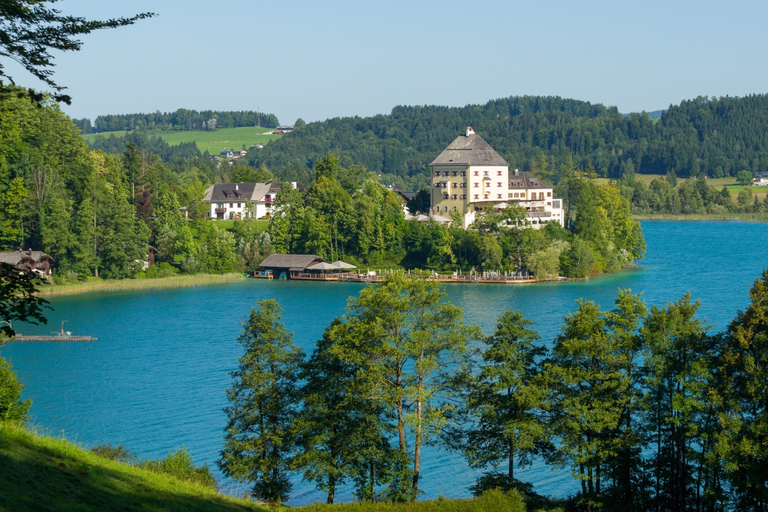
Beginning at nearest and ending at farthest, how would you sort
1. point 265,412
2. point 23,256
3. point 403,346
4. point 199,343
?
1. point 265,412
2. point 403,346
3. point 199,343
4. point 23,256

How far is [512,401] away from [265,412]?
6.25m

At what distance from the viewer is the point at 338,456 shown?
21.4 metres

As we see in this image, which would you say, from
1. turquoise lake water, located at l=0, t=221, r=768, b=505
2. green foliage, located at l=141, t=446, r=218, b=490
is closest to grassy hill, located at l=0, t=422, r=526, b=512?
green foliage, located at l=141, t=446, r=218, b=490

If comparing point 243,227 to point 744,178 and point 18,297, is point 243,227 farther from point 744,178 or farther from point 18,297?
point 744,178

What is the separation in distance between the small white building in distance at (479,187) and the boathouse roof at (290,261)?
46.2ft

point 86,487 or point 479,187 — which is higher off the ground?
point 479,187

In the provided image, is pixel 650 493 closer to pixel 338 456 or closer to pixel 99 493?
pixel 338 456

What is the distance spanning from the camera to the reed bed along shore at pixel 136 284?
6247cm

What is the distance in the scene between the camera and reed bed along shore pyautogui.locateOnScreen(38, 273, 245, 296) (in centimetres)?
6247

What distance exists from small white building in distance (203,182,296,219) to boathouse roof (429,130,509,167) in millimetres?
21547

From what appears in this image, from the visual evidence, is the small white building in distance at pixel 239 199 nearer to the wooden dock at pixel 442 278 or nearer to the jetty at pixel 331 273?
the jetty at pixel 331 273

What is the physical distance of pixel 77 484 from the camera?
14023 millimetres

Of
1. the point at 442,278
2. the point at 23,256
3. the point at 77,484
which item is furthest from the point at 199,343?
the point at 77,484

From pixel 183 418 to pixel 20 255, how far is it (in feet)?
116
